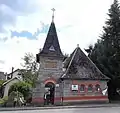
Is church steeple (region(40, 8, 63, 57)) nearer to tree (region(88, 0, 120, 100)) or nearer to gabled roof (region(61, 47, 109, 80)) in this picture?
gabled roof (region(61, 47, 109, 80))

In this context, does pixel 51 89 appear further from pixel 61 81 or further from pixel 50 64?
pixel 50 64

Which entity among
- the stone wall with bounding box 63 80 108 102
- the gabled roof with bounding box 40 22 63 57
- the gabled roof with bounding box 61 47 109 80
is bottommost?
the stone wall with bounding box 63 80 108 102

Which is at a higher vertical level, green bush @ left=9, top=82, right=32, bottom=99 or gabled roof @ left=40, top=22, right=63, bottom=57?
gabled roof @ left=40, top=22, right=63, bottom=57

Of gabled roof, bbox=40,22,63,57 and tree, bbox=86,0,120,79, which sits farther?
tree, bbox=86,0,120,79

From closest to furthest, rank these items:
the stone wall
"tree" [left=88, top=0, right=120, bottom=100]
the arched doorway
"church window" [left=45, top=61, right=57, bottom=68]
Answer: the stone wall, the arched doorway, "church window" [left=45, top=61, right=57, bottom=68], "tree" [left=88, top=0, right=120, bottom=100]

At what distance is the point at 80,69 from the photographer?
33.2m

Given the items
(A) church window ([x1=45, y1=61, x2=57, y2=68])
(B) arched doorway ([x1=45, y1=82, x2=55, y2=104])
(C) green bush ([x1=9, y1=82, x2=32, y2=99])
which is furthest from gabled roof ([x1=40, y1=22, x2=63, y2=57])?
(C) green bush ([x1=9, y1=82, x2=32, y2=99])

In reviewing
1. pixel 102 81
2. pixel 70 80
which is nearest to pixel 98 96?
pixel 102 81

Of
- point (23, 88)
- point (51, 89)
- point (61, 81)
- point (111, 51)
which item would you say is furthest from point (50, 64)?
point (111, 51)

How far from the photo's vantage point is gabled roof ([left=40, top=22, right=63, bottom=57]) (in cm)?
3181

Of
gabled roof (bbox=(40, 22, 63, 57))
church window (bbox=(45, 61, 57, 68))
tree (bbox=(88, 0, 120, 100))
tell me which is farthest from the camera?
tree (bbox=(88, 0, 120, 100))

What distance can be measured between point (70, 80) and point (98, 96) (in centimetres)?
501

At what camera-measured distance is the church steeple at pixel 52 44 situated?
31833 mm

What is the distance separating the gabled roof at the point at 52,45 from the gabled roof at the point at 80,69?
2731mm
